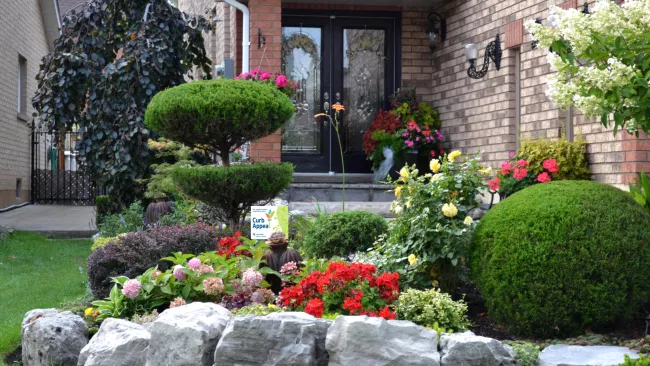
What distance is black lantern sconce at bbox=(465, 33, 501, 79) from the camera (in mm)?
9991

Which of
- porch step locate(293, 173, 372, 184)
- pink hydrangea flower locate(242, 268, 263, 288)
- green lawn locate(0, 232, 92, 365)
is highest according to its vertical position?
porch step locate(293, 173, 372, 184)

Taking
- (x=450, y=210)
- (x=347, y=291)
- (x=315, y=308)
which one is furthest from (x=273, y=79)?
(x=315, y=308)

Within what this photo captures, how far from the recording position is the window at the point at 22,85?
61.4 ft

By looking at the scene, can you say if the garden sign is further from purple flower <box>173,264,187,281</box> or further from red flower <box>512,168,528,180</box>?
red flower <box>512,168,528,180</box>

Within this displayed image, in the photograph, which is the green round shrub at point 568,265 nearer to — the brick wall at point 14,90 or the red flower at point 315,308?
the red flower at point 315,308

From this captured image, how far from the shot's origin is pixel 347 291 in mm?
5172

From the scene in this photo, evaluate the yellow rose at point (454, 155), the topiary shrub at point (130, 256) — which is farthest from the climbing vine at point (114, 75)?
the yellow rose at point (454, 155)

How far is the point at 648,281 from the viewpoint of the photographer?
516 cm

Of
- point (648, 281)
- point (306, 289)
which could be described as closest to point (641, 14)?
point (648, 281)

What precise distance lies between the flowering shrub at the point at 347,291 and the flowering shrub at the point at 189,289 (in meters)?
0.46

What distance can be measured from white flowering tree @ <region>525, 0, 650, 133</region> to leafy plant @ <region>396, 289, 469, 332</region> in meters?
1.44

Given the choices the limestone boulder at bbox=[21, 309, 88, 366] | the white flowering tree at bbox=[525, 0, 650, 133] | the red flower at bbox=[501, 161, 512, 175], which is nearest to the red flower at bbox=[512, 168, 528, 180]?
the red flower at bbox=[501, 161, 512, 175]

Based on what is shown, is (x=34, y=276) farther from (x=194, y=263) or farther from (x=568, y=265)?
(x=568, y=265)

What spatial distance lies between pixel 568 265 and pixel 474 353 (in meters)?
0.99
